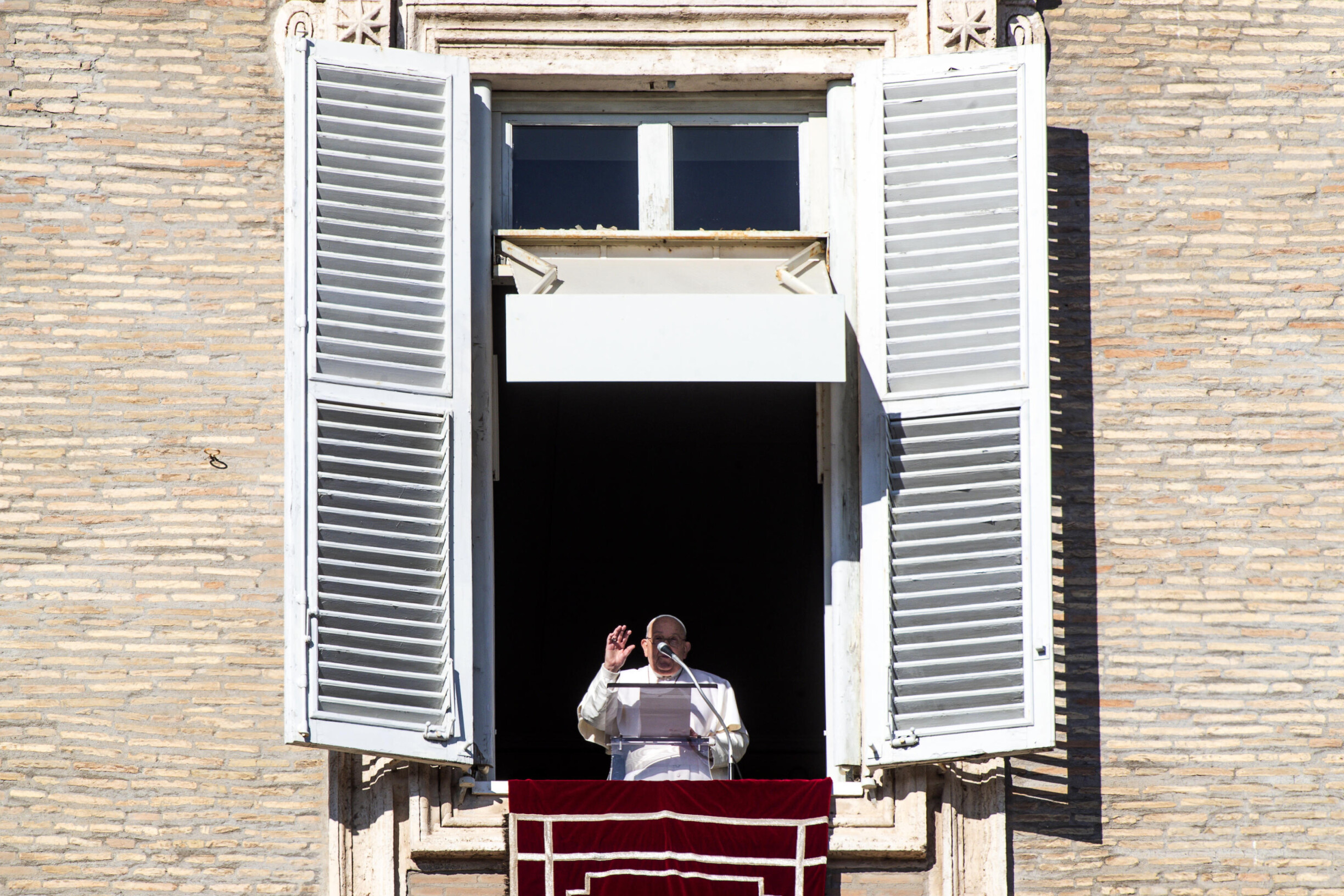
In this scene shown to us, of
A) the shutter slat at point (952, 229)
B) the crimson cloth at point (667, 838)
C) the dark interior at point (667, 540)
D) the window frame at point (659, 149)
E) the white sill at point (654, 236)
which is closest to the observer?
the crimson cloth at point (667, 838)

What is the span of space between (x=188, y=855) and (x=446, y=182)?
2.49 m

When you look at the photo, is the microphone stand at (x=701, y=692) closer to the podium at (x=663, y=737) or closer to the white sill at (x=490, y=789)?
the podium at (x=663, y=737)

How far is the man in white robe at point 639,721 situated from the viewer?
667cm

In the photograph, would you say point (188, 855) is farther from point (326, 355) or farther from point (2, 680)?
point (326, 355)

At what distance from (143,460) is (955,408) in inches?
114

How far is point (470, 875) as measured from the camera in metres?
6.60

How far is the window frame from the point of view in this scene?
23.8ft

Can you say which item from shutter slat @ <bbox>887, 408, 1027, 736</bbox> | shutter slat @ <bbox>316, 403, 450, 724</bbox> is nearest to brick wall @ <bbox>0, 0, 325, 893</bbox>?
shutter slat @ <bbox>316, 403, 450, 724</bbox>

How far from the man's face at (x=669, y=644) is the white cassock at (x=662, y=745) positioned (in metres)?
0.08

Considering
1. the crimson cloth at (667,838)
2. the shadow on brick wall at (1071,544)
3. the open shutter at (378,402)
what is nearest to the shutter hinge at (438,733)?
the open shutter at (378,402)

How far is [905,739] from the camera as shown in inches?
257

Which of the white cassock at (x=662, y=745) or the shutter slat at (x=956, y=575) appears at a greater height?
the shutter slat at (x=956, y=575)

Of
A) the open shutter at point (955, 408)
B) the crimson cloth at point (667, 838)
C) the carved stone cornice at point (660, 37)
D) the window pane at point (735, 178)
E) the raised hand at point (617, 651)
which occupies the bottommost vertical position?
the crimson cloth at point (667, 838)

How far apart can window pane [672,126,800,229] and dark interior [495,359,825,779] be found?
234 inches
